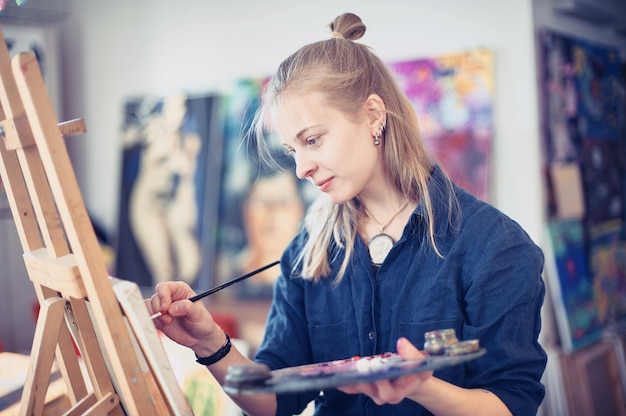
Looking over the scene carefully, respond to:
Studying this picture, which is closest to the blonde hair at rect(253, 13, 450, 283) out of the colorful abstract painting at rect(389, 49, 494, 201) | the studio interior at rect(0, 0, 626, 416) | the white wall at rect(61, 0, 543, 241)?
the studio interior at rect(0, 0, 626, 416)

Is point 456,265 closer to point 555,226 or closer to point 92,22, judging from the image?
point 555,226

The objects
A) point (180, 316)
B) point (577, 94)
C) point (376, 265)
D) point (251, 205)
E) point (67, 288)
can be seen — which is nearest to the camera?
point (67, 288)

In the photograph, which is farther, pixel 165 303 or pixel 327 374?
pixel 165 303

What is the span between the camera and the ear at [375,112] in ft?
4.57

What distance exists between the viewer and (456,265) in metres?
1.33

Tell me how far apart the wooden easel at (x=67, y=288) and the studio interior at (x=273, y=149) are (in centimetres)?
75

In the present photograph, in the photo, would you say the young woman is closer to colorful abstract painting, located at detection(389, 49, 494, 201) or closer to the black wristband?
the black wristband

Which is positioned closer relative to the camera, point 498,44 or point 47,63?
point 498,44

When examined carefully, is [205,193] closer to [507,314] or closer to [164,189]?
[164,189]

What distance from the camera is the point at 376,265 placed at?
146cm

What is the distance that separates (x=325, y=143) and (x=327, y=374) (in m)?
0.48

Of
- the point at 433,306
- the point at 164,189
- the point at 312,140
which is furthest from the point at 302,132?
the point at 164,189

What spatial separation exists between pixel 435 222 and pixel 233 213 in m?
2.32

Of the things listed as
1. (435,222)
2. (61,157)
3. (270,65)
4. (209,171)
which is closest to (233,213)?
(209,171)
